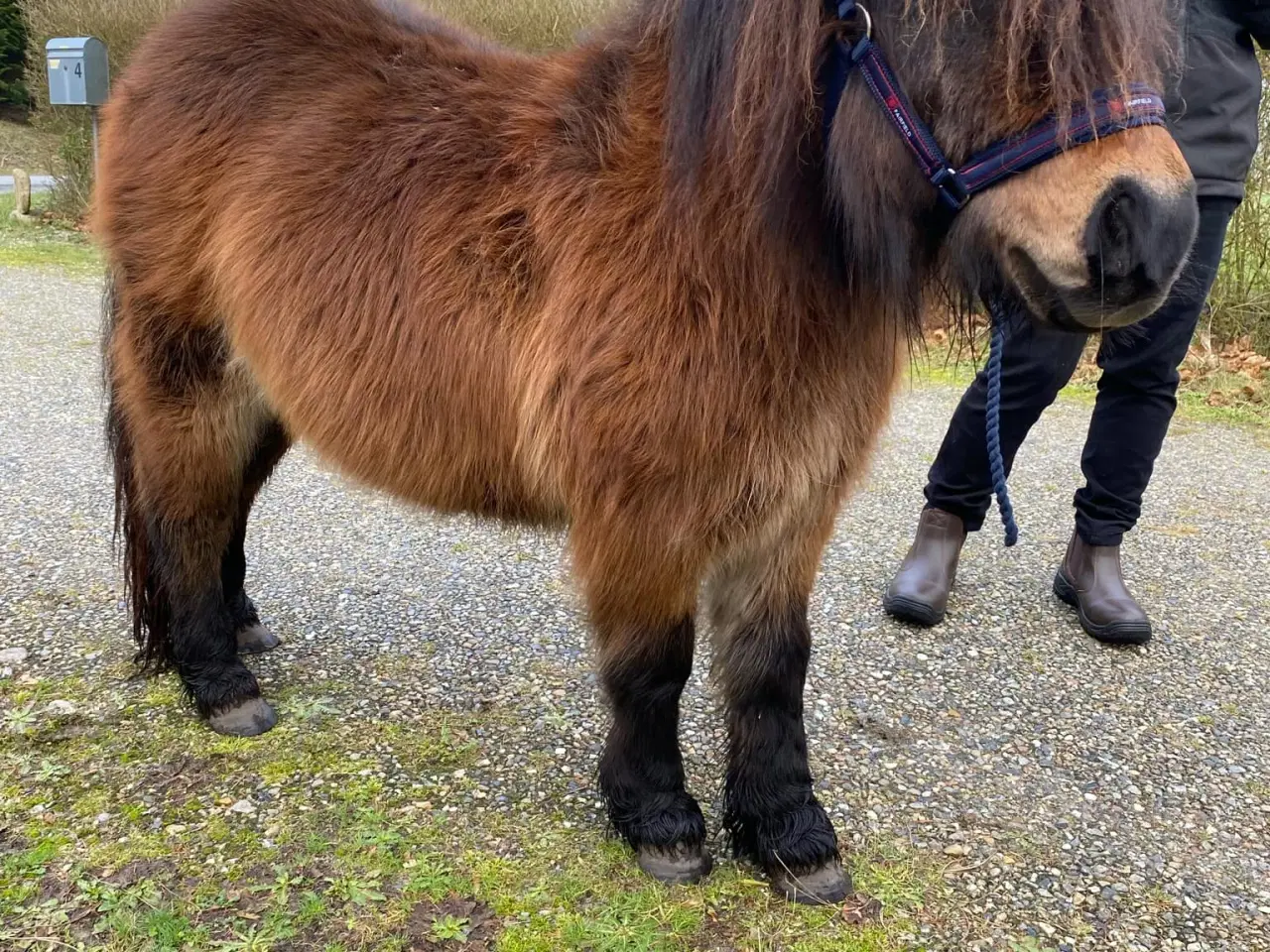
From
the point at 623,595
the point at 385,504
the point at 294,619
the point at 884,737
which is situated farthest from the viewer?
the point at 385,504

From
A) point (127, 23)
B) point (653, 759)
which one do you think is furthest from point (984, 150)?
point (127, 23)

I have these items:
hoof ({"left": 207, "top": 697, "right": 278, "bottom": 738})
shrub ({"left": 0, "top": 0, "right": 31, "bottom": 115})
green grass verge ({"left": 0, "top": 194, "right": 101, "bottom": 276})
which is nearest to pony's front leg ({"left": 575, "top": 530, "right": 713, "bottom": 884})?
hoof ({"left": 207, "top": 697, "right": 278, "bottom": 738})

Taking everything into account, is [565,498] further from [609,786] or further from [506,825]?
[506,825]

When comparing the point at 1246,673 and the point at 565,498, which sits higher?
the point at 565,498

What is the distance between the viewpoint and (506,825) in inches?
91.3

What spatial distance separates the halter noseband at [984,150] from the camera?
1339 millimetres

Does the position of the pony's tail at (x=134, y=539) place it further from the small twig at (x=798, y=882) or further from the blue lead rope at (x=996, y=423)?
the blue lead rope at (x=996, y=423)

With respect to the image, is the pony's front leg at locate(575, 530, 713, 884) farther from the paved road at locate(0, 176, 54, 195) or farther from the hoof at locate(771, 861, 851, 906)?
the paved road at locate(0, 176, 54, 195)

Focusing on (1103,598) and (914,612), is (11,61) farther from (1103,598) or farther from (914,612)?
(1103,598)

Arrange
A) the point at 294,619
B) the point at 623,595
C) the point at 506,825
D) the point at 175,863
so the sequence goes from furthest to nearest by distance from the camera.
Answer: the point at 294,619, the point at 506,825, the point at 175,863, the point at 623,595

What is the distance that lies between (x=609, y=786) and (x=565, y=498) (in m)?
0.73

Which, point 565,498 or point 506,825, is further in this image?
point 506,825

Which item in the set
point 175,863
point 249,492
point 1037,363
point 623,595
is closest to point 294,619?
point 249,492

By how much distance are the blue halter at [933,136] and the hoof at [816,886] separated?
51.6 inches
